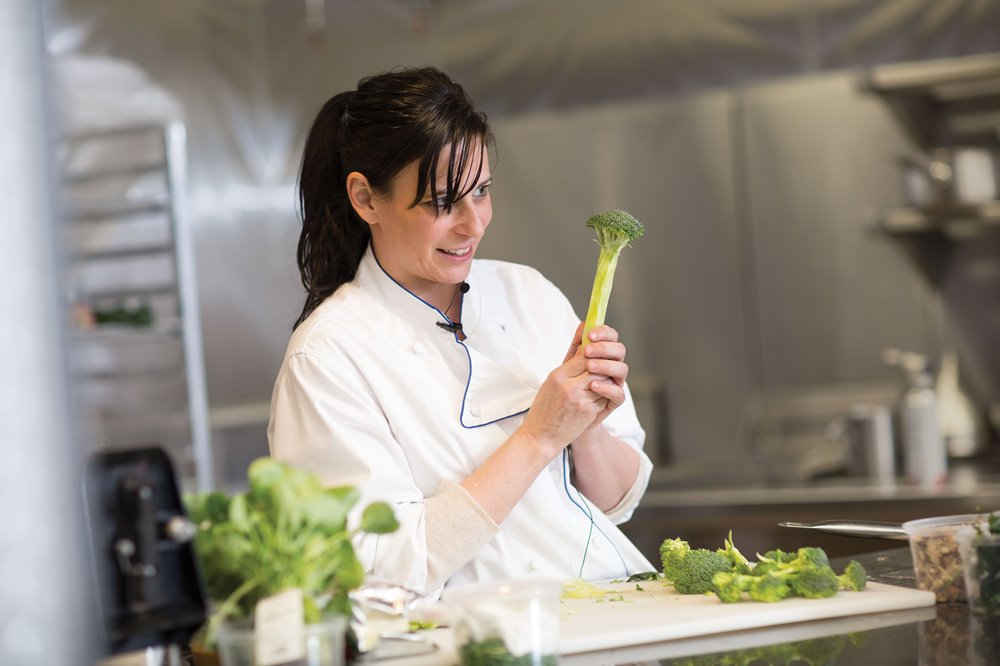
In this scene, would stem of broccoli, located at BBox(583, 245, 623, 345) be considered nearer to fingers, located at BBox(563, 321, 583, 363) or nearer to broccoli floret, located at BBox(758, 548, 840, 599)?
fingers, located at BBox(563, 321, 583, 363)

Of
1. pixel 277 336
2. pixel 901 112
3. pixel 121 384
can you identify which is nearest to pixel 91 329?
pixel 121 384

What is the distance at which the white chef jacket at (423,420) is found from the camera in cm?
165

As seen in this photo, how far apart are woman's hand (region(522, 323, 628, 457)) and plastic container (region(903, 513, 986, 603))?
0.44 metres

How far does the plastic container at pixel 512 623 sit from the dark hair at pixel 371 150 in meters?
0.75

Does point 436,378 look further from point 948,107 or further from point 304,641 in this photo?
point 948,107

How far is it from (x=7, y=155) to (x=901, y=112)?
3.85m

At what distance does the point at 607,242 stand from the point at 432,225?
273 mm

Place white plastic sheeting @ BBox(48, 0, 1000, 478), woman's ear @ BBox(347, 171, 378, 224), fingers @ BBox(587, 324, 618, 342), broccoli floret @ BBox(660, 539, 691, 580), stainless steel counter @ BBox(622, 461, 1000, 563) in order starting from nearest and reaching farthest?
broccoli floret @ BBox(660, 539, 691, 580)
fingers @ BBox(587, 324, 618, 342)
woman's ear @ BBox(347, 171, 378, 224)
stainless steel counter @ BBox(622, 461, 1000, 563)
white plastic sheeting @ BBox(48, 0, 1000, 478)

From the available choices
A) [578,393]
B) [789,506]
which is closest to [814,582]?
[578,393]

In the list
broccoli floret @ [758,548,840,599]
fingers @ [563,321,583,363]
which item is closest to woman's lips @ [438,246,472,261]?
fingers @ [563,321,583,363]

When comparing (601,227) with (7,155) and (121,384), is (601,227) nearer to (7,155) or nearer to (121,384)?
(7,155)

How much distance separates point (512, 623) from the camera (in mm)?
A: 1159

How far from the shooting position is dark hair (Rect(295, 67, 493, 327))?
1762 mm

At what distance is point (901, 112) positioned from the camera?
4.03 meters
